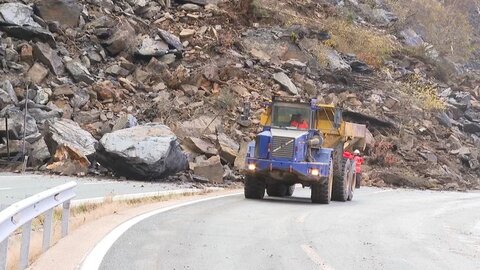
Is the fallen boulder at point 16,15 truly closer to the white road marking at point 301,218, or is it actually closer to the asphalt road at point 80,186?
the asphalt road at point 80,186

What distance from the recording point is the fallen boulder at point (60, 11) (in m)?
36.0

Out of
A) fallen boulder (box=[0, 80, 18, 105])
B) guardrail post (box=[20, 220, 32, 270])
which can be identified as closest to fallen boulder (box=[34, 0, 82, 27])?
fallen boulder (box=[0, 80, 18, 105])

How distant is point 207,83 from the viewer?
34969mm

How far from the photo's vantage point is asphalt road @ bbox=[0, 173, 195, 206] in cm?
1614

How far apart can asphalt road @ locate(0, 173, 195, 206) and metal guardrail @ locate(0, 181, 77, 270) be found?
5.40 meters

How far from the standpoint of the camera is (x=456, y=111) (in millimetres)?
41875

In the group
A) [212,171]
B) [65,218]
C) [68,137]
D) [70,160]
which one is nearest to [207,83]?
[68,137]

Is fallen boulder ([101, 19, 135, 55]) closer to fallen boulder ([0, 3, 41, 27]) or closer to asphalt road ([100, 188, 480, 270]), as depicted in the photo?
fallen boulder ([0, 3, 41, 27])

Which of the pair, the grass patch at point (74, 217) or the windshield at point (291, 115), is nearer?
the grass patch at point (74, 217)

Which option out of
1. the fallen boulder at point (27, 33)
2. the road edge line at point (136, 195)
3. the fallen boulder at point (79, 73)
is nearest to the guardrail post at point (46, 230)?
the road edge line at point (136, 195)

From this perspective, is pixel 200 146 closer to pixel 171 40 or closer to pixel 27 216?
pixel 171 40

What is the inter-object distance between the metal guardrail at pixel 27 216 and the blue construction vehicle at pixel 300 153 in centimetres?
867

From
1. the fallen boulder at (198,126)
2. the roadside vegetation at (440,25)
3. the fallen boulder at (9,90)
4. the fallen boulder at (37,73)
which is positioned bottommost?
the fallen boulder at (198,126)

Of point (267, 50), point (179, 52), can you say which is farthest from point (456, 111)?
point (179, 52)
